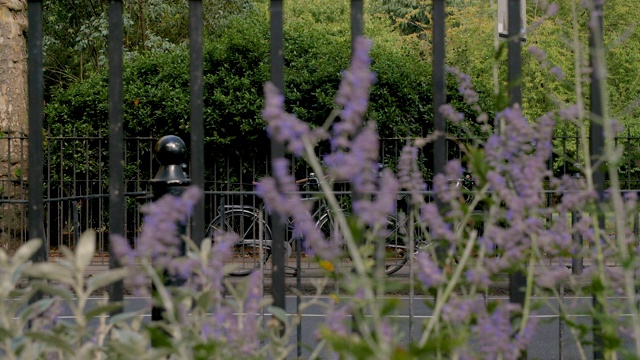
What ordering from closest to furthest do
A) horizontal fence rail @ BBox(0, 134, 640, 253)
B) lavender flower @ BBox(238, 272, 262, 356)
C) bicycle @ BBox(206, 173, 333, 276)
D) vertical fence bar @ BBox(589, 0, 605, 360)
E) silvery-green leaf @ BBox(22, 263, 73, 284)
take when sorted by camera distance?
silvery-green leaf @ BBox(22, 263, 73, 284)
lavender flower @ BBox(238, 272, 262, 356)
vertical fence bar @ BBox(589, 0, 605, 360)
bicycle @ BBox(206, 173, 333, 276)
horizontal fence rail @ BBox(0, 134, 640, 253)

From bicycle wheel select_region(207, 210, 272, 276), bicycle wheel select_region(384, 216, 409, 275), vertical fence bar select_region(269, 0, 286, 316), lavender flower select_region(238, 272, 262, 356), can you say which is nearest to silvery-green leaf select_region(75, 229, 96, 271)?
lavender flower select_region(238, 272, 262, 356)

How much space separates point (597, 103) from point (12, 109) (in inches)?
462

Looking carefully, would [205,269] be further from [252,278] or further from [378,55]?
[378,55]

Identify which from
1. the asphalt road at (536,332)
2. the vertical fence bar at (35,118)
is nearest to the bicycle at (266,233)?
the asphalt road at (536,332)

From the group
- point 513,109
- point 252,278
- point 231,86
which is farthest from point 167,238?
point 231,86

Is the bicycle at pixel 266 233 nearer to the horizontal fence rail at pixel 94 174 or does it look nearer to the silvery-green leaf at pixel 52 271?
the horizontal fence rail at pixel 94 174

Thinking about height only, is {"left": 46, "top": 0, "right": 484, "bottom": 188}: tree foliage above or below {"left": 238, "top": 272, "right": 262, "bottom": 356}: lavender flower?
above

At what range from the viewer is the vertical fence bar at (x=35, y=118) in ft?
6.36

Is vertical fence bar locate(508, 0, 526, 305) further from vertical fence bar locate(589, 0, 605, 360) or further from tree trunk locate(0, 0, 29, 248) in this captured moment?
tree trunk locate(0, 0, 29, 248)

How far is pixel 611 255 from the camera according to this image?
1.80m

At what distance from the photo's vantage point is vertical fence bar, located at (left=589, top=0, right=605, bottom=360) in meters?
1.73

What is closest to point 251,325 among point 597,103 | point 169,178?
point 597,103

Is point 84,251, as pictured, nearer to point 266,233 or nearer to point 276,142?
point 276,142

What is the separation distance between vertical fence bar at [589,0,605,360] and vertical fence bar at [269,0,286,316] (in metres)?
0.63
